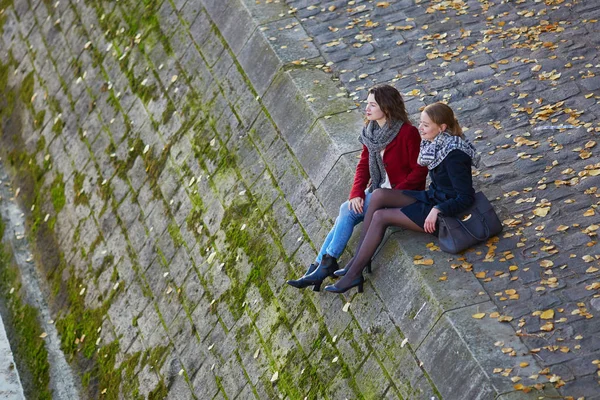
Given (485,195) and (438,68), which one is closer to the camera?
(485,195)

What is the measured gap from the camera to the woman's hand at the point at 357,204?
7.64 meters

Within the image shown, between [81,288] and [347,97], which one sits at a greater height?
[347,97]

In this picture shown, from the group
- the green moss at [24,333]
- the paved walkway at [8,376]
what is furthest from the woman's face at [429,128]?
the paved walkway at [8,376]

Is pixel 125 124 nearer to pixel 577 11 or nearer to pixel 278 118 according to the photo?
pixel 278 118

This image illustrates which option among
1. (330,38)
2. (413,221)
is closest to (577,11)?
(330,38)

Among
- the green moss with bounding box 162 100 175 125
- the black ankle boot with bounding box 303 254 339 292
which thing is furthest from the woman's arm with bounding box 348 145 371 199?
the green moss with bounding box 162 100 175 125

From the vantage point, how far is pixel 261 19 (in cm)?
1039

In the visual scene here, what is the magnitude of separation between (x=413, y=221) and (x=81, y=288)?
4.88 metres

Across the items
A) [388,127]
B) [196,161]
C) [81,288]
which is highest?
[388,127]

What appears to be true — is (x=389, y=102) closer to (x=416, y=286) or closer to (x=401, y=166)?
(x=401, y=166)

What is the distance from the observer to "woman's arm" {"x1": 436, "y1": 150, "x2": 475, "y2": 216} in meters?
7.20

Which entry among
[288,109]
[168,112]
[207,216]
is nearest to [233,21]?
[168,112]

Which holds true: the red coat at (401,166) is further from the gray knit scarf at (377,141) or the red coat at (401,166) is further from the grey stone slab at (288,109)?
the grey stone slab at (288,109)

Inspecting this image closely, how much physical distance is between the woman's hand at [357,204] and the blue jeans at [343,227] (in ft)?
0.09
